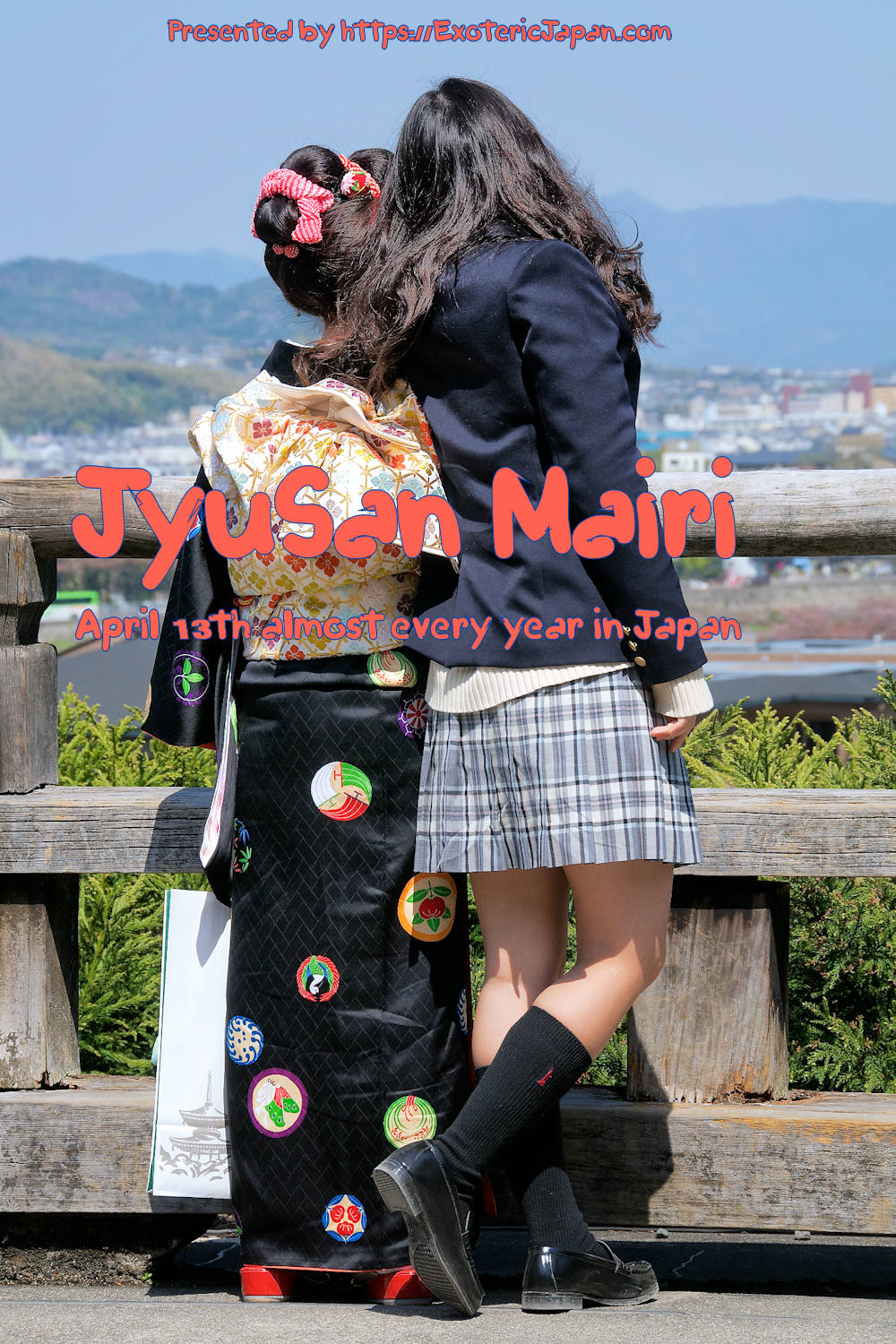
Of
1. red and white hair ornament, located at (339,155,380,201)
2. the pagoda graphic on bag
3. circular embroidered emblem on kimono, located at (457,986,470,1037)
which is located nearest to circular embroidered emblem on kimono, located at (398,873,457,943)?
circular embroidered emblem on kimono, located at (457,986,470,1037)

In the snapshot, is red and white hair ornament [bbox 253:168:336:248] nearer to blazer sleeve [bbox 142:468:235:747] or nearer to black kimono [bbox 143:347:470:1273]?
black kimono [bbox 143:347:470:1273]

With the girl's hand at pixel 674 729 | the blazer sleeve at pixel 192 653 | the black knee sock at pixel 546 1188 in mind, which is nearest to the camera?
the girl's hand at pixel 674 729

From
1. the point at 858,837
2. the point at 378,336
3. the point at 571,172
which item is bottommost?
the point at 858,837

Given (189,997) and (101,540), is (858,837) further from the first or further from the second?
(101,540)

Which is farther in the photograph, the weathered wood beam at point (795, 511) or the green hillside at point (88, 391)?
the green hillside at point (88, 391)

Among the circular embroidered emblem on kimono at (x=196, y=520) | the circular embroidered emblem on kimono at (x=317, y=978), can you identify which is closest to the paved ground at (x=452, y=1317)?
the circular embroidered emblem on kimono at (x=317, y=978)

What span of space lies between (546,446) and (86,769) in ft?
6.85

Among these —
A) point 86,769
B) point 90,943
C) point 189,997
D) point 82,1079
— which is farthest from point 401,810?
point 86,769

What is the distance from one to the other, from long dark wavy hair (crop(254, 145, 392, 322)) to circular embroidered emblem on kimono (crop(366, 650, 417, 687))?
1.69ft

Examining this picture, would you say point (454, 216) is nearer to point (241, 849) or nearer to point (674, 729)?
point (674, 729)

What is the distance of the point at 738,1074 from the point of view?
234cm

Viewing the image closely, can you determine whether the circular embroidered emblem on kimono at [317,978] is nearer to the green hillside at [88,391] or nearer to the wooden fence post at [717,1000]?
the wooden fence post at [717,1000]

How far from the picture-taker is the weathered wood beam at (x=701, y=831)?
2.23m

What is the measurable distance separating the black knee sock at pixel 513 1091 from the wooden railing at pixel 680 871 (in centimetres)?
44
